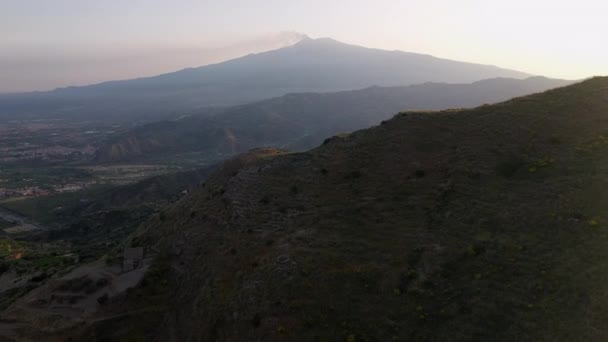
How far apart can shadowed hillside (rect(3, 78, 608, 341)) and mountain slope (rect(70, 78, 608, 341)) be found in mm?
96

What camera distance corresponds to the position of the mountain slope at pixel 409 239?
2116cm

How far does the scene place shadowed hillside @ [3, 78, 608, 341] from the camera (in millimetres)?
21172

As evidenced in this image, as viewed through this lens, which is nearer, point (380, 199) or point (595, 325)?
point (595, 325)

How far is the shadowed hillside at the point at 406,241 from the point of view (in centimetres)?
2117

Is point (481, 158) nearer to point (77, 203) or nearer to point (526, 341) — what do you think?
point (526, 341)

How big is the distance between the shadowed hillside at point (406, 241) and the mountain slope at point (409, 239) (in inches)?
3.8

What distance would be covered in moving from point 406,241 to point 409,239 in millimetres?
259

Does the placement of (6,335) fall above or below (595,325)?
below

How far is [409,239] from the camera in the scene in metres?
27.5

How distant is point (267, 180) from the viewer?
40.0 metres

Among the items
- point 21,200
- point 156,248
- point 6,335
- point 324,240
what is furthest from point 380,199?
point 21,200

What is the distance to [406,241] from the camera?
27.4 m

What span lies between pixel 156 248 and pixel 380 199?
19835mm

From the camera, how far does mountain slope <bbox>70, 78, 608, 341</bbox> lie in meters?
21.2
